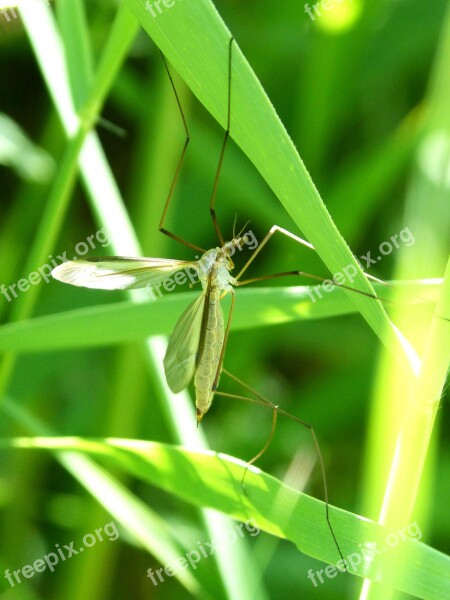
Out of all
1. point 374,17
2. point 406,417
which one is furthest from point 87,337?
point 374,17

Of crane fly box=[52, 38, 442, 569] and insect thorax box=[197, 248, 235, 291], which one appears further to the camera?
insect thorax box=[197, 248, 235, 291]

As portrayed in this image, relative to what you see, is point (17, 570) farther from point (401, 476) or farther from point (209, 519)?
point (401, 476)

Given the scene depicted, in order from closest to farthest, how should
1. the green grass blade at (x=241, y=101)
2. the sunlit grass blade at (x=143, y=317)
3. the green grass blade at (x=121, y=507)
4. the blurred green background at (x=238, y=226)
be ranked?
the green grass blade at (x=241, y=101) → the sunlit grass blade at (x=143, y=317) → the green grass blade at (x=121, y=507) → the blurred green background at (x=238, y=226)

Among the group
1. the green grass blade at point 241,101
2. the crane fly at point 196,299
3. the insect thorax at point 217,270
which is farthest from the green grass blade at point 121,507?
the green grass blade at point 241,101

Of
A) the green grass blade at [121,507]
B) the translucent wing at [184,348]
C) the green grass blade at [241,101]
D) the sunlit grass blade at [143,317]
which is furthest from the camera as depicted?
the green grass blade at [121,507]

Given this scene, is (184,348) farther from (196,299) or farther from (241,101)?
(241,101)

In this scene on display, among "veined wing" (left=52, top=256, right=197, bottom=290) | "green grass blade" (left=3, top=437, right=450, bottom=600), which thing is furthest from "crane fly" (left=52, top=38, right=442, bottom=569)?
"green grass blade" (left=3, top=437, right=450, bottom=600)

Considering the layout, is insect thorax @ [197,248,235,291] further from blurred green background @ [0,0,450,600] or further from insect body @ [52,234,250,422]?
blurred green background @ [0,0,450,600]

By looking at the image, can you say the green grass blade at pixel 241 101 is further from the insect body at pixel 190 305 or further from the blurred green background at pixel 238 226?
the blurred green background at pixel 238 226
